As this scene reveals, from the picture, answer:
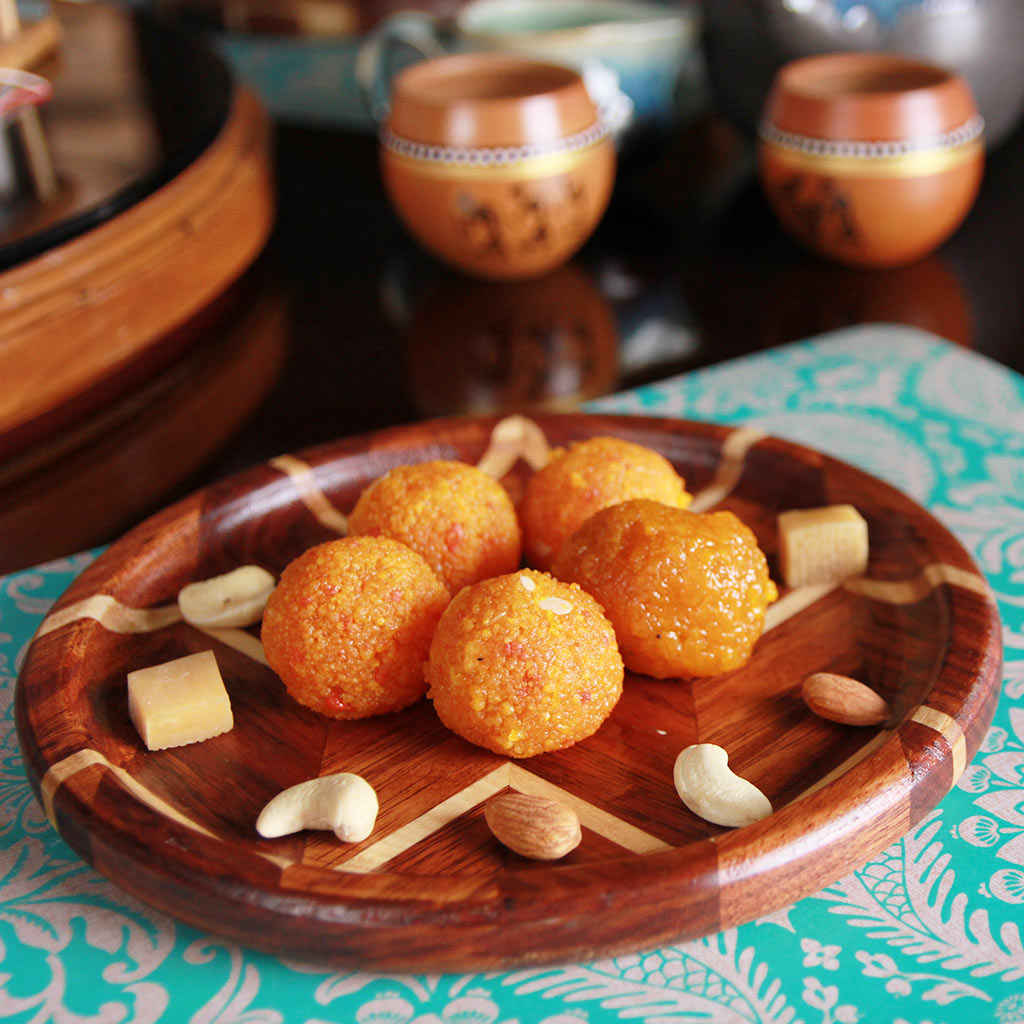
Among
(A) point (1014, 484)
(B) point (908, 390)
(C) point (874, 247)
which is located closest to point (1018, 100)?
(C) point (874, 247)

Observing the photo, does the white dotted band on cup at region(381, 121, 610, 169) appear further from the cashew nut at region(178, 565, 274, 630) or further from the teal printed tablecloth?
the teal printed tablecloth

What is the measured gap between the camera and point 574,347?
3.66 feet

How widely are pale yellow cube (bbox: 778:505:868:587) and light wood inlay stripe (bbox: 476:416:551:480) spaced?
187 mm

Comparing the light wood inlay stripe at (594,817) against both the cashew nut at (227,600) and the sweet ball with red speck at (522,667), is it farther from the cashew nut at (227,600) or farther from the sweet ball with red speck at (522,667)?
the cashew nut at (227,600)

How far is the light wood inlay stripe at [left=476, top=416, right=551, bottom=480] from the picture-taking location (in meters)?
0.82

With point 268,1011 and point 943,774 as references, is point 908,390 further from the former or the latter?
point 268,1011

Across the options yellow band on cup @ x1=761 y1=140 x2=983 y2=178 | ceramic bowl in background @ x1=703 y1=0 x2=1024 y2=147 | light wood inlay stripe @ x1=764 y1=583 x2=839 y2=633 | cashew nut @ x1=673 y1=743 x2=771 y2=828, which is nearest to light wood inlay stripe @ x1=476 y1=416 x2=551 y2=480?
light wood inlay stripe @ x1=764 y1=583 x2=839 y2=633

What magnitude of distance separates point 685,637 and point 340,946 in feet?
0.76

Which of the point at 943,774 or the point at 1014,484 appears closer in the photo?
the point at 943,774

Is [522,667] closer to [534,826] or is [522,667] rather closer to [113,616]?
[534,826]

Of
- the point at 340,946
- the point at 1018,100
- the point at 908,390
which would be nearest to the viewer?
the point at 340,946

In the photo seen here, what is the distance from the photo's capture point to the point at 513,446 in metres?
0.82

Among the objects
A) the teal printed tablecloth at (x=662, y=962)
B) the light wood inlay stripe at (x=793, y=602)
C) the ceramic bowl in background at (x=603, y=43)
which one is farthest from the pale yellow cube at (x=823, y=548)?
the ceramic bowl in background at (x=603, y=43)

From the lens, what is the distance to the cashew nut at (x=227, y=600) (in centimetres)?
68
